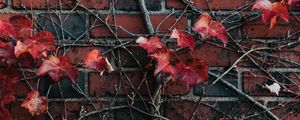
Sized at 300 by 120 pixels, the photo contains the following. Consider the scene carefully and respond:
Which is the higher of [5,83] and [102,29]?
[102,29]

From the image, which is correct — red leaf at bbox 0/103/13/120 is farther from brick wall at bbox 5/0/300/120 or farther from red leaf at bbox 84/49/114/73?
red leaf at bbox 84/49/114/73

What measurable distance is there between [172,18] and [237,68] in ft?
0.85

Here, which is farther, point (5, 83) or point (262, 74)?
point (262, 74)

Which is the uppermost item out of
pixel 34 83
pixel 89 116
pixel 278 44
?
pixel 278 44

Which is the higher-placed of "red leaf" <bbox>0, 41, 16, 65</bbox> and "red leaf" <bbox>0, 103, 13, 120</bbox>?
"red leaf" <bbox>0, 41, 16, 65</bbox>

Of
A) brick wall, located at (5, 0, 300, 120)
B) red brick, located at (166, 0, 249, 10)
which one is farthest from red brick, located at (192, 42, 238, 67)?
red brick, located at (166, 0, 249, 10)

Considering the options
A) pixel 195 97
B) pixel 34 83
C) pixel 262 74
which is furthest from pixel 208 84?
pixel 34 83

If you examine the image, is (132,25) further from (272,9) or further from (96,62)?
(272,9)

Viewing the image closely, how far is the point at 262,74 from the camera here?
5.18ft

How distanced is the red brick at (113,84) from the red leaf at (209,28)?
0.23 metres

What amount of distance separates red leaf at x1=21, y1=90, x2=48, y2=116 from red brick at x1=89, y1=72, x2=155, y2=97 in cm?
15

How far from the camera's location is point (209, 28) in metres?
1.50

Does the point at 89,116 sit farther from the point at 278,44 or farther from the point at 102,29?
the point at 278,44

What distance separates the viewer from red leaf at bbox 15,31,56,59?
142 centimetres
